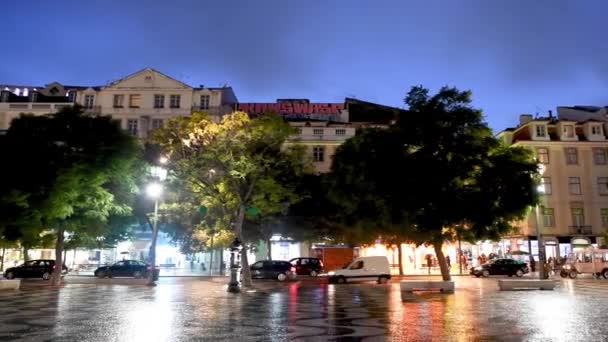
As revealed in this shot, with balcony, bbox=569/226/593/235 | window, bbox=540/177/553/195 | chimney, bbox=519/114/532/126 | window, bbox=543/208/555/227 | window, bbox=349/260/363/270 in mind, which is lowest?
window, bbox=349/260/363/270

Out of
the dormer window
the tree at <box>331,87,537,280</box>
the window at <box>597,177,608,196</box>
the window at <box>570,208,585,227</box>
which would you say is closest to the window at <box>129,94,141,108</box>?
the tree at <box>331,87,537,280</box>

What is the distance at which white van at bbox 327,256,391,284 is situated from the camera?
108 ft

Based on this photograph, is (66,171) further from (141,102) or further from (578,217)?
(578,217)

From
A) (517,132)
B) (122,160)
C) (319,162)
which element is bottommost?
(122,160)

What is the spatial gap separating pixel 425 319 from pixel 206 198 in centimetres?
1916

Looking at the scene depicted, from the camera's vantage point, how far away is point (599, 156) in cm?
5156

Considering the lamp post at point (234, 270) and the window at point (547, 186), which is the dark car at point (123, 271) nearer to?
the lamp post at point (234, 270)

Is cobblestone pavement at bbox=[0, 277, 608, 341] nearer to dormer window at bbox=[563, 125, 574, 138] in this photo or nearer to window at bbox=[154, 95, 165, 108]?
window at bbox=[154, 95, 165, 108]

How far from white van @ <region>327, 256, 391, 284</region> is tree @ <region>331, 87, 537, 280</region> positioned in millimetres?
9284

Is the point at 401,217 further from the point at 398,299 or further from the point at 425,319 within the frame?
the point at 425,319

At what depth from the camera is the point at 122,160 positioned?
30.6 meters

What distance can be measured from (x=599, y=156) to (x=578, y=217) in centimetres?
706

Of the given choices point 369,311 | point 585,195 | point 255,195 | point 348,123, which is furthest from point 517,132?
point 369,311

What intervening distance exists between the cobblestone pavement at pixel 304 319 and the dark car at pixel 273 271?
15.6 metres
